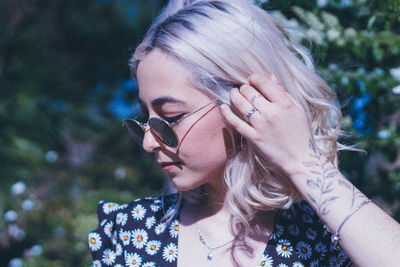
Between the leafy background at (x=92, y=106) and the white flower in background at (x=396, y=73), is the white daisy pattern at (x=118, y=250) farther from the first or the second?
the white flower in background at (x=396, y=73)

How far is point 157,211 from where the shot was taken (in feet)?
5.46

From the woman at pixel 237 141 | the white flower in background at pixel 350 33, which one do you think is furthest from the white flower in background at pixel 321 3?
the woman at pixel 237 141

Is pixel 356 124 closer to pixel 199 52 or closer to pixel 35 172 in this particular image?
pixel 199 52

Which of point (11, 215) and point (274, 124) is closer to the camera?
point (274, 124)

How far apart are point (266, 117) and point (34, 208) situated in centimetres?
366

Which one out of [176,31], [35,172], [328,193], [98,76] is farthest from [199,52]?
[98,76]

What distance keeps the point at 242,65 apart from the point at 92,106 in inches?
156

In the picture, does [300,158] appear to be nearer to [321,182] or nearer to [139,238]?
[321,182]

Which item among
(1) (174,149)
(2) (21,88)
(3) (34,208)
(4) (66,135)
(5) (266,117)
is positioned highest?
(5) (266,117)

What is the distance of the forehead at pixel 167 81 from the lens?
1.35 m

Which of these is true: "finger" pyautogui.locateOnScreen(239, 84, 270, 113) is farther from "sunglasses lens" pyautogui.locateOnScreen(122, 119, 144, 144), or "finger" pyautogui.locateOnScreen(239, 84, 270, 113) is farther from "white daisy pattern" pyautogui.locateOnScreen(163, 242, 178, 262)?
"white daisy pattern" pyautogui.locateOnScreen(163, 242, 178, 262)

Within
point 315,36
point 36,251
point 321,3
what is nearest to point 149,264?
point 315,36

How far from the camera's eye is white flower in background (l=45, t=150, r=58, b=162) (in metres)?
4.63

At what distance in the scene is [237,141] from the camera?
1467 millimetres
